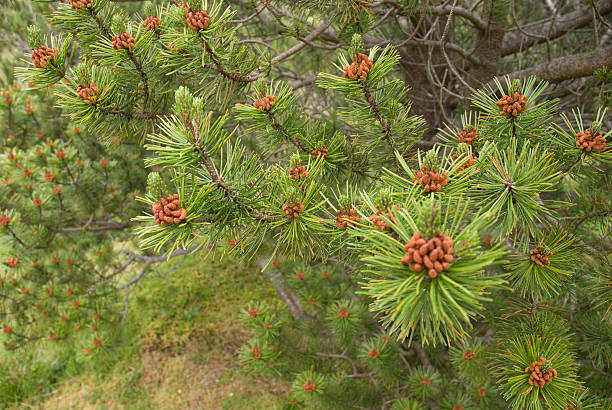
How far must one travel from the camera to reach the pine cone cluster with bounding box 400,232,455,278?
0.52 meters

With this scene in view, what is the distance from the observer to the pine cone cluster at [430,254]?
20.6 inches

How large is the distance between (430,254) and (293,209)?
1.11 ft

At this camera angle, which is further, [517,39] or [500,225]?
[517,39]

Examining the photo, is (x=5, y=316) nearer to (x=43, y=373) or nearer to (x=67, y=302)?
(x=67, y=302)

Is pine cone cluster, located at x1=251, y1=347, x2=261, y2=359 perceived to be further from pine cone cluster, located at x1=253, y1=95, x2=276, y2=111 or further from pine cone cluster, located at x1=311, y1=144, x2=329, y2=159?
pine cone cluster, located at x1=253, y1=95, x2=276, y2=111

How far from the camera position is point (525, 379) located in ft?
2.83

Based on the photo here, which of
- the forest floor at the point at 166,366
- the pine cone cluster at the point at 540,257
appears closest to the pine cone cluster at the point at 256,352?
the forest floor at the point at 166,366

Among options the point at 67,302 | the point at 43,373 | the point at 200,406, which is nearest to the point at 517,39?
the point at 67,302

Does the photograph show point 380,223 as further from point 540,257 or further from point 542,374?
point 542,374

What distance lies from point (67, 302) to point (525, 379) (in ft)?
8.53

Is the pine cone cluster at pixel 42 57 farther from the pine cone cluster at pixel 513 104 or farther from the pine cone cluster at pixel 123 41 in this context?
the pine cone cluster at pixel 513 104

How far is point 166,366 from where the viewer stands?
3400 mm

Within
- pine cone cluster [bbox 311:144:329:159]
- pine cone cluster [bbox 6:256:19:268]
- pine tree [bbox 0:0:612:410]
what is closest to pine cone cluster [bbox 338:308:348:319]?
pine tree [bbox 0:0:612:410]

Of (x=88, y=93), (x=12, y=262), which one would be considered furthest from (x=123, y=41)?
(x=12, y=262)
